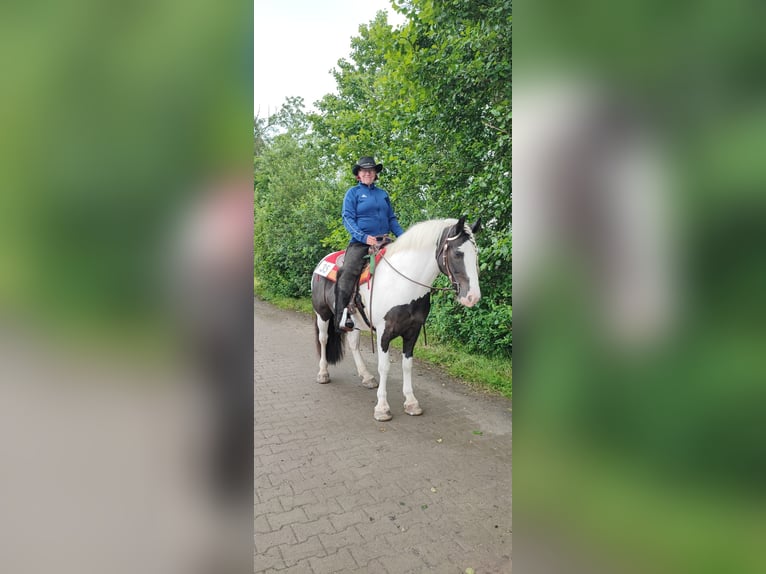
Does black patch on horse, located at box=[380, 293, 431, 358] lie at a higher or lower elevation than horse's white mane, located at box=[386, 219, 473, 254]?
lower

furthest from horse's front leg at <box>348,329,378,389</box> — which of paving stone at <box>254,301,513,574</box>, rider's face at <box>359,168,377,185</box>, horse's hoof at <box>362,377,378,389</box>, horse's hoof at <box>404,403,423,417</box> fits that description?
rider's face at <box>359,168,377,185</box>

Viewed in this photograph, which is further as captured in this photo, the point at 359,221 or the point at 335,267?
the point at 335,267

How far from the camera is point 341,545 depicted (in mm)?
2557

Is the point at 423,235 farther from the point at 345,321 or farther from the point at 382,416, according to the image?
the point at 382,416

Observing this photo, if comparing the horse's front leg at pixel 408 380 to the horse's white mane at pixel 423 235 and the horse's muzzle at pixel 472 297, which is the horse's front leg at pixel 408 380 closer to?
the horse's muzzle at pixel 472 297

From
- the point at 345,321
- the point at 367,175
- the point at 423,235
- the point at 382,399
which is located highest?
the point at 367,175

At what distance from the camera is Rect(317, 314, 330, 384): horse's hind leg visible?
225 inches

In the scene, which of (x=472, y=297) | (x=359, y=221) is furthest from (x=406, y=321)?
(x=359, y=221)

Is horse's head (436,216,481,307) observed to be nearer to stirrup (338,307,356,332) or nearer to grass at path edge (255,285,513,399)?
stirrup (338,307,356,332)

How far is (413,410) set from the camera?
177 inches

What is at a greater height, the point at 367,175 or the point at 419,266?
the point at 367,175

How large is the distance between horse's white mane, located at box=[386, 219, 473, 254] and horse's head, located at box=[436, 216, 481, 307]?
164 mm

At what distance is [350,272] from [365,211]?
71 centimetres
